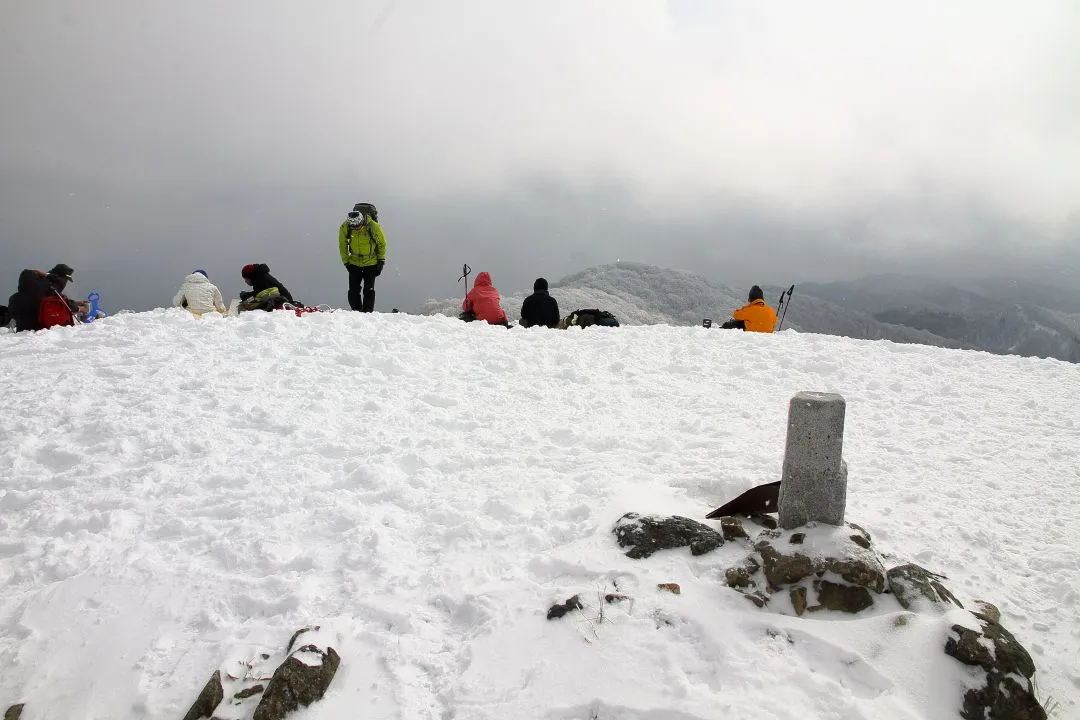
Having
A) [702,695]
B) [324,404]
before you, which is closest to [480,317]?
[324,404]

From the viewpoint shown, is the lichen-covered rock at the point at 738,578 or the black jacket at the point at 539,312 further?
the black jacket at the point at 539,312

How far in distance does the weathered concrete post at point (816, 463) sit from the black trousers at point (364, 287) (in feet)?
35.6

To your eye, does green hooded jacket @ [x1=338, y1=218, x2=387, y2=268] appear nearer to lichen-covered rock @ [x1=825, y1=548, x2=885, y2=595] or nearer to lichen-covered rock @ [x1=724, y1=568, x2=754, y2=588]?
lichen-covered rock @ [x1=724, y1=568, x2=754, y2=588]

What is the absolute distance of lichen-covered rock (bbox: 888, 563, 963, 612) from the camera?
3496 mm

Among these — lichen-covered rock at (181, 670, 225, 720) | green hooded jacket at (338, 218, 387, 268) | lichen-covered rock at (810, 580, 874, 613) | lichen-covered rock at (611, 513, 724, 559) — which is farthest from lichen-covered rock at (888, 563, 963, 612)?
green hooded jacket at (338, 218, 387, 268)

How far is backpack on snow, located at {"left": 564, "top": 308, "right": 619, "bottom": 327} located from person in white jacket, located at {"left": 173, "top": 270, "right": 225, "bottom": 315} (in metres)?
7.55

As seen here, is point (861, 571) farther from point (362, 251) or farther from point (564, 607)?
point (362, 251)

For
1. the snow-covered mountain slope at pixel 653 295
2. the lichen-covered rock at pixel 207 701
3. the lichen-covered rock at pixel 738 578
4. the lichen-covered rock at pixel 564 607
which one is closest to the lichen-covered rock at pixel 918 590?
the lichen-covered rock at pixel 738 578

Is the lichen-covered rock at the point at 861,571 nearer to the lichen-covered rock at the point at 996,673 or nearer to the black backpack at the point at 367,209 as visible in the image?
the lichen-covered rock at the point at 996,673

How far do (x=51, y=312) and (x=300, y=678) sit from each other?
10967 mm

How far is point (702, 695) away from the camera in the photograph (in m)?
3.02

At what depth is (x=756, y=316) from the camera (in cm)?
1344

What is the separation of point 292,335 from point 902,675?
862 centimetres

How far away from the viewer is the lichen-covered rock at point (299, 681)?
3041mm
